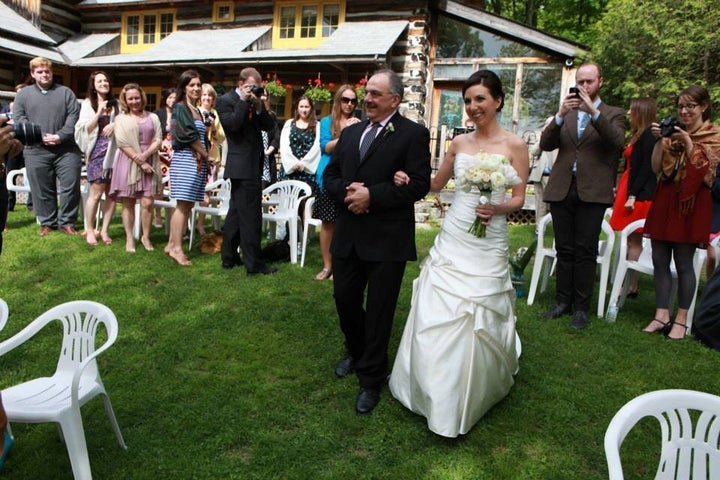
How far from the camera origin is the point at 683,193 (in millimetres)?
4203

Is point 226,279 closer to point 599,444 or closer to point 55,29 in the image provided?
point 599,444

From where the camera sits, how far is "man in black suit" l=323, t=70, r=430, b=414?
9.74 feet

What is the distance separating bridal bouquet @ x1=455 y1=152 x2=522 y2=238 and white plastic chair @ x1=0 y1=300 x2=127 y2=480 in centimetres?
210

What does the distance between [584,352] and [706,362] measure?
887 mm

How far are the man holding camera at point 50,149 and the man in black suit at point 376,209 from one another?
5311 mm

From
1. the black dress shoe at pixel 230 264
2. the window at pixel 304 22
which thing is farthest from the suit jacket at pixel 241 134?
the window at pixel 304 22

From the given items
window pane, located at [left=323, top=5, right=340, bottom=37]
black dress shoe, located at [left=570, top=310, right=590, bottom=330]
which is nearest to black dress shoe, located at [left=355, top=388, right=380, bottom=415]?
black dress shoe, located at [left=570, top=310, right=590, bottom=330]

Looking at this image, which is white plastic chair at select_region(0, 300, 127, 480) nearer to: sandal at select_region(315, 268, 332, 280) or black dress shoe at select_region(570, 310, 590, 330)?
sandal at select_region(315, 268, 332, 280)

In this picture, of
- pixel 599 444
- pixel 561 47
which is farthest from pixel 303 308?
pixel 561 47

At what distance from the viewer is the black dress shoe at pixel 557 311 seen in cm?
472

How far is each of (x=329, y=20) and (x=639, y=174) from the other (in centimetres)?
1033

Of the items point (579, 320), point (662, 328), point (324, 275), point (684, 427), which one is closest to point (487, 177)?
point (684, 427)

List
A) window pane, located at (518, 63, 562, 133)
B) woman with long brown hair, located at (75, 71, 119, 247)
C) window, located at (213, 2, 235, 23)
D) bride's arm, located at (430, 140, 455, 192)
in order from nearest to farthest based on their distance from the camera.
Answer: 1. bride's arm, located at (430, 140, 455, 192)
2. woman with long brown hair, located at (75, 71, 119, 247)
3. window pane, located at (518, 63, 562, 133)
4. window, located at (213, 2, 235, 23)

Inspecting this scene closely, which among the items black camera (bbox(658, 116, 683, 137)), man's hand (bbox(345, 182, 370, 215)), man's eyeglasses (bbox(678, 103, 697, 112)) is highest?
man's eyeglasses (bbox(678, 103, 697, 112))
